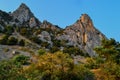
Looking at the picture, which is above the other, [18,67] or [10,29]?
[10,29]

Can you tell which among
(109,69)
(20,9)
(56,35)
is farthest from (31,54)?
(20,9)

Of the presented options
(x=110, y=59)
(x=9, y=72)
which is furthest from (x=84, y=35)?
(x=9, y=72)

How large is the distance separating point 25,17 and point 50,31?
2568 cm

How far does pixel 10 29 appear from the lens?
381ft

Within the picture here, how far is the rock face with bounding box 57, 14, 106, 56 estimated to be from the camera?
136m

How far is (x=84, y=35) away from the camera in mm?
147750

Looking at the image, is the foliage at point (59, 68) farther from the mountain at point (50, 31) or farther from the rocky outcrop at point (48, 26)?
the rocky outcrop at point (48, 26)

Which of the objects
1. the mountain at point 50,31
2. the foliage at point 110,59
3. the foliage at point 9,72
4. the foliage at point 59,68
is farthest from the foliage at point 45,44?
the foliage at point 9,72

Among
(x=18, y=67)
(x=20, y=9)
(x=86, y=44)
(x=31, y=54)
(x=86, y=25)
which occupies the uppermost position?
(x=20, y=9)

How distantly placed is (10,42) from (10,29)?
20407mm

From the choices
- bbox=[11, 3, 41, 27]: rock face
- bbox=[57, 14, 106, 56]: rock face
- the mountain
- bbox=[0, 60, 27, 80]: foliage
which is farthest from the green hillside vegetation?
bbox=[11, 3, 41, 27]: rock face

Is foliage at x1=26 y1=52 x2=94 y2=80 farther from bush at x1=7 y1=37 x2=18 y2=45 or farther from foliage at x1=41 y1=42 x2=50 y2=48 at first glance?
foliage at x1=41 y1=42 x2=50 y2=48

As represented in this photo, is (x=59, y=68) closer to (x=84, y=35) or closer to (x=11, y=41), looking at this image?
(x=11, y=41)

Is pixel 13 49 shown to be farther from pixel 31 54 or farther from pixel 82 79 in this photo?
pixel 82 79
